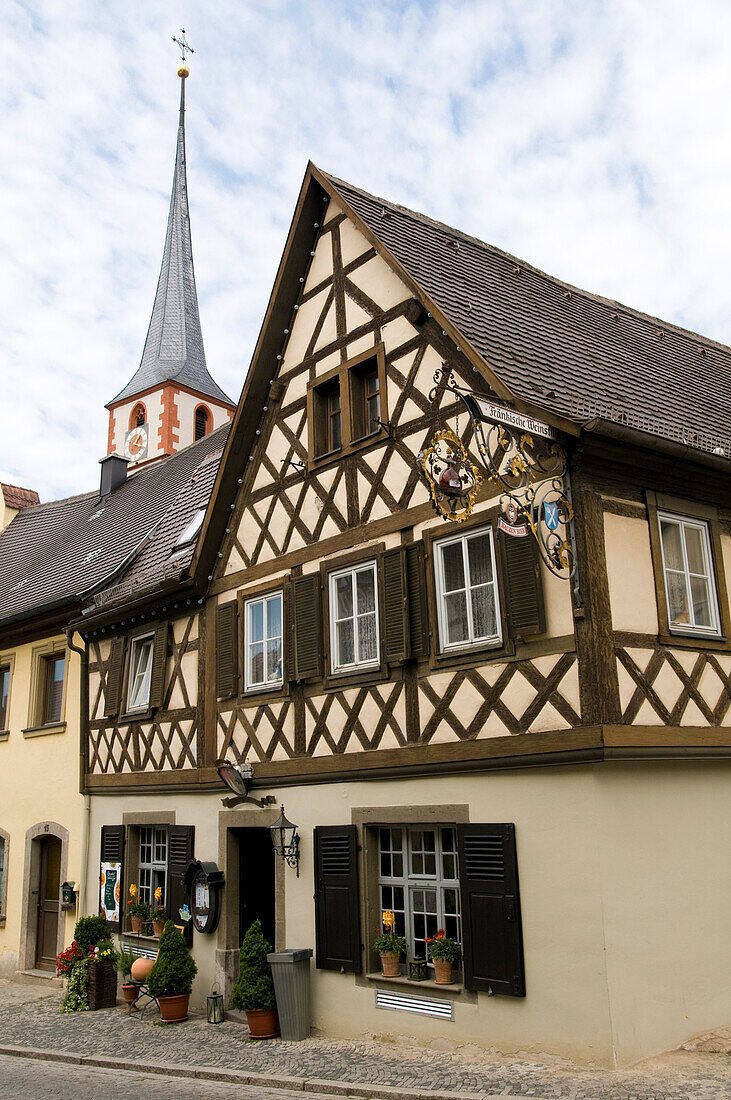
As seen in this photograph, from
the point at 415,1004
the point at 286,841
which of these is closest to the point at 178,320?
the point at 286,841

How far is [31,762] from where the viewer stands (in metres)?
17.2

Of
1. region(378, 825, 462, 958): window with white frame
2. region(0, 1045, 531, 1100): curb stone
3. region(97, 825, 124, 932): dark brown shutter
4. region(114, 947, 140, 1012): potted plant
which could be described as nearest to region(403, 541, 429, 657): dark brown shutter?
region(378, 825, 462, 958): window with white frame

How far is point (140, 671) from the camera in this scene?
15.5 m

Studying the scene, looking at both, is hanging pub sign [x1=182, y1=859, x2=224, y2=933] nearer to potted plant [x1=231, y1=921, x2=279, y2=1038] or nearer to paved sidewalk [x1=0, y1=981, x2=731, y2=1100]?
paved sidewalk [x1=0, y1=981, x2=731, y2=1100]

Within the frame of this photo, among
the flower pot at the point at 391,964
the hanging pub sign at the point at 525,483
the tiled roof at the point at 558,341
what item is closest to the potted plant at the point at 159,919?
the flower pot at the point at 391,964

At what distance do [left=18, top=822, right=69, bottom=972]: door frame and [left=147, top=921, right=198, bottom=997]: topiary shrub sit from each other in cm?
411

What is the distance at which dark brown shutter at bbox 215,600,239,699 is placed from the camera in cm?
1317

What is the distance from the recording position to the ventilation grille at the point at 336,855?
433 inches

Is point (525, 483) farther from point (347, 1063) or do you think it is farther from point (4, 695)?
point (4, 695)

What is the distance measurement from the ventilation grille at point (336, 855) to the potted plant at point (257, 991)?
1051 millimetres

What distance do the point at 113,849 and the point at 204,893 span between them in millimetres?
2551

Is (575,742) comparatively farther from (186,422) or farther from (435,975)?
(186,422)

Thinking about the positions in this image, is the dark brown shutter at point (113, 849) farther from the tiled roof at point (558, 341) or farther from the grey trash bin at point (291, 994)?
the tiled roof at point (558, 341)

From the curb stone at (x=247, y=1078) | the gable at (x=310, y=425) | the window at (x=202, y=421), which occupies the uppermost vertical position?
the window at (x=202, y=421)
